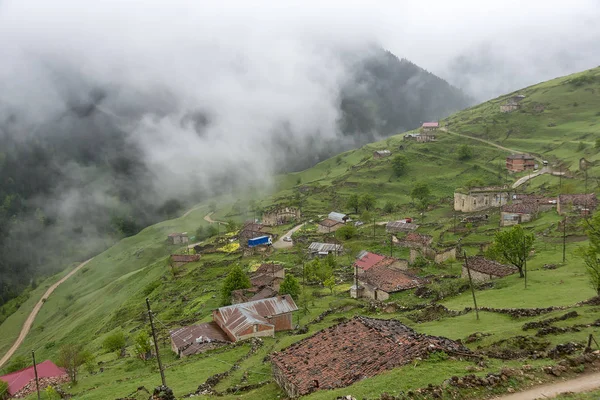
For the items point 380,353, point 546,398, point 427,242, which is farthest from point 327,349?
point 427,242

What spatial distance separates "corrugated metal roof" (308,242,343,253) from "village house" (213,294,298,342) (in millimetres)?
37584

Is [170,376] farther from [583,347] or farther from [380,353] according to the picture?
[583,347]

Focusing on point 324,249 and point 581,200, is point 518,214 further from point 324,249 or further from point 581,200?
point 324,249

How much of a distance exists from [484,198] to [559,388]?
330 ft

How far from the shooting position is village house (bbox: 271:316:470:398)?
2128cm

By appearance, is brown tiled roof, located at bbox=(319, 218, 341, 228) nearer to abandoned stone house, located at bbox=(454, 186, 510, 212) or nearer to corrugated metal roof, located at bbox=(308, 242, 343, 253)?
corrugated metal roof, located at bbox=(308, 242, 343, 253)

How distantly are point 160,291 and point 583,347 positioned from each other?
80447 millimetres

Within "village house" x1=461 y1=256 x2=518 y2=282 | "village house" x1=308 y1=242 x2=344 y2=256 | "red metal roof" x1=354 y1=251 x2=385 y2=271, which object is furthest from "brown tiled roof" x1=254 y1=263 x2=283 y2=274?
"village house" x1=461 y1=256 x2=518 y2=282

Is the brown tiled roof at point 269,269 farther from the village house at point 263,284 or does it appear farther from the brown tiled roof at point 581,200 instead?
the brown tiled roof at point 581,200

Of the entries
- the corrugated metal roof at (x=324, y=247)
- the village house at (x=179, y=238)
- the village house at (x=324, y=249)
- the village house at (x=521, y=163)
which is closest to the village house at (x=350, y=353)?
the village house at (x=324, y=249)

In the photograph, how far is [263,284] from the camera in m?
67.8

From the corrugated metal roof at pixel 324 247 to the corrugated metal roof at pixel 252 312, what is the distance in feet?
123

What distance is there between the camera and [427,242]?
7900cm

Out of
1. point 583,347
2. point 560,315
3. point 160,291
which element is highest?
point 583,347
